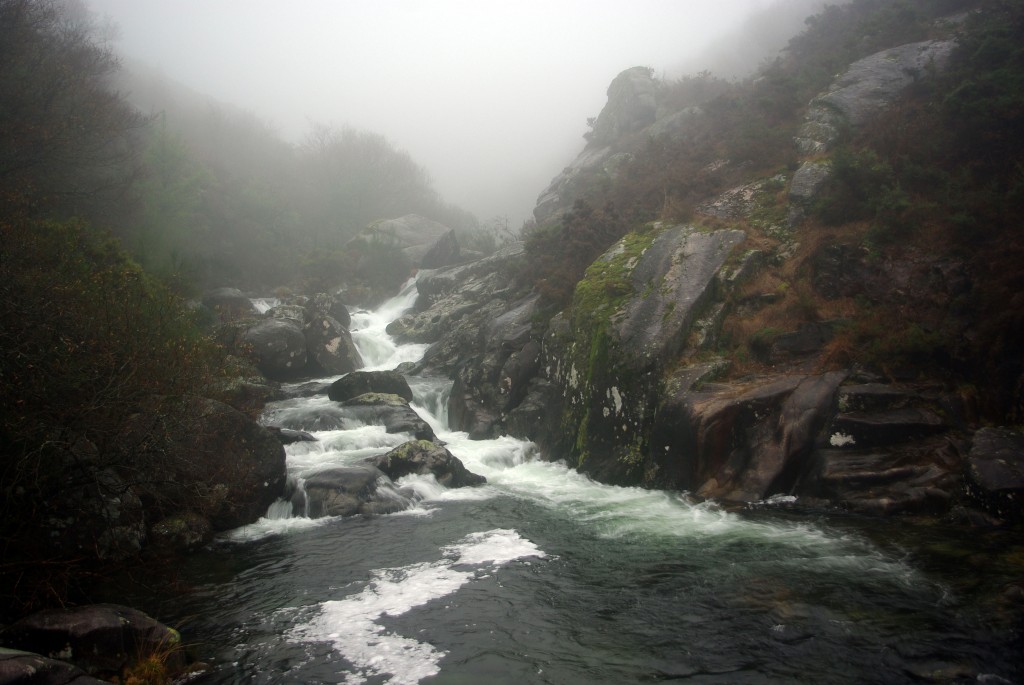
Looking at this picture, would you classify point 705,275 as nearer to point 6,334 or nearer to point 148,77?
point 6,334

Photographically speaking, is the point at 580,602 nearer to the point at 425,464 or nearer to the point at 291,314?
the point at 425,464

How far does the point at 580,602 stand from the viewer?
858cm

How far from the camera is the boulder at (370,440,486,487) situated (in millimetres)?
15727

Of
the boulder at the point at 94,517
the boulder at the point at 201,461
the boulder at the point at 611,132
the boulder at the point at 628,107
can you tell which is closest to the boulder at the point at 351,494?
the boulder at the point at 201,461

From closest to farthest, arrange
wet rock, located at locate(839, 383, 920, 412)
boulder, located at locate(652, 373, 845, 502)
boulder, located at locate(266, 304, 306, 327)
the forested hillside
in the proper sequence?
1. wet rock, located at locate(839, 383, 920, 412)
2. the forested hillside
3. boulder, located at locate(652, 373, 845, 502)
4. boulder, located at locate(266, 304, 306, 327)

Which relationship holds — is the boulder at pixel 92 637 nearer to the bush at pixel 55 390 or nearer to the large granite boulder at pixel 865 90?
the bush at pixel 55 390

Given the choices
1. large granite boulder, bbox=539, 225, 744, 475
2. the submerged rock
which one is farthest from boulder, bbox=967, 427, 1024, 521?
the submerged rock

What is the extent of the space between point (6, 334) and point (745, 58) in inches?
2206

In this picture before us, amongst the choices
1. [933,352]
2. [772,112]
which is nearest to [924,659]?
[933,352]

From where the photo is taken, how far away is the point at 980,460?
10.2 m

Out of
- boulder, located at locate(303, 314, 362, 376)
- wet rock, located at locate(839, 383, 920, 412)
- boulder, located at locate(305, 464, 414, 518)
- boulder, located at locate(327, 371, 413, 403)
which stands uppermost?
boulder, located at locate(303, 314, 362, 376)

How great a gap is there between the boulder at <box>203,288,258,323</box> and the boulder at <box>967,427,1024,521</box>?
90.2ft

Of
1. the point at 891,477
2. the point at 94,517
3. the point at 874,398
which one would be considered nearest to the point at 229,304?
the point at 94,517

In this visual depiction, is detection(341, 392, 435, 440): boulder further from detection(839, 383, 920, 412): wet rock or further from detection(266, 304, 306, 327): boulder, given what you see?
detection(839, 383, 920, 412): wet rock
